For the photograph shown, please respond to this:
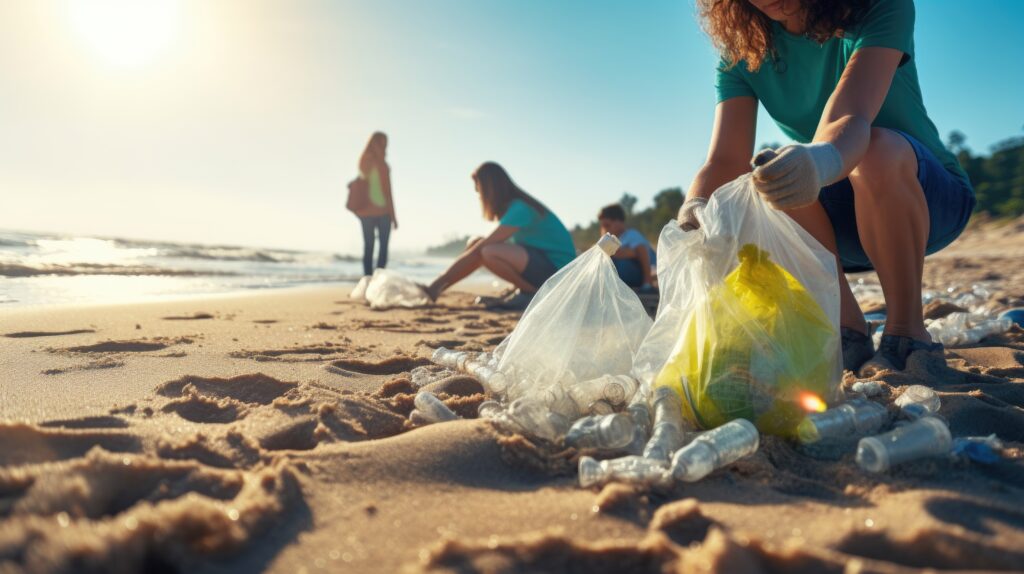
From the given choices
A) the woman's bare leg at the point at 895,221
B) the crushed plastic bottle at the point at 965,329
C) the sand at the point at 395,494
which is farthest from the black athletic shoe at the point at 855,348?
the crushed plastic bottle at the point at 965,329

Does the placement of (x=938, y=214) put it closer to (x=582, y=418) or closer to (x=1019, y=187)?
(x=582, y=418)

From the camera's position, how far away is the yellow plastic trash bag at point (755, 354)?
1.25 m

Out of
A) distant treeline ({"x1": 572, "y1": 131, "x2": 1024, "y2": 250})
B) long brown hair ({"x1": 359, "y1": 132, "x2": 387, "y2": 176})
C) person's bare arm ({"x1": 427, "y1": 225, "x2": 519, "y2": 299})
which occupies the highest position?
distant treeline ({"x1": 572, "y1": 131, "x2": 1024, "y2": 250})

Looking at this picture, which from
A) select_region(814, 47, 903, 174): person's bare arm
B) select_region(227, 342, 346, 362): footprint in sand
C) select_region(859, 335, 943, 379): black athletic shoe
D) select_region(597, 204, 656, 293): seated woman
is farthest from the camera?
select_region(597, 204, 656, 293): seated woman

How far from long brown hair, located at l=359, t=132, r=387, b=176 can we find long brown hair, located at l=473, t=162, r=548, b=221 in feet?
8.42

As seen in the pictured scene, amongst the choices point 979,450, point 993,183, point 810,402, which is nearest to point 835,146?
point 810,402

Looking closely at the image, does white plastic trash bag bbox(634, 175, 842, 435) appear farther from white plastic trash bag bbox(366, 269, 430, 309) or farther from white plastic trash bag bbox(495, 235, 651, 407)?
white plastic trash bag bbox(366, 269, 430, 309)

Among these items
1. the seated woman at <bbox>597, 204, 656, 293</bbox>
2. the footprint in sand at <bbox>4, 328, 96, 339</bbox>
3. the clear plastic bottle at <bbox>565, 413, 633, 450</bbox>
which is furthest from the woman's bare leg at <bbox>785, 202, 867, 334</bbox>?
the footprint in sand at <bbox>4, 328, 96, 339</bbox>

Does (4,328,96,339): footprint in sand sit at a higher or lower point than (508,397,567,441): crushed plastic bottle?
lower

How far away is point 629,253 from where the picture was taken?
5.57 metres

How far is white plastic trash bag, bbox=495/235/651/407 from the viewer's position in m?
1.54

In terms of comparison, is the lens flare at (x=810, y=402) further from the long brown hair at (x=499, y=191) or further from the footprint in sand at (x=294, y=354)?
the long brown hair at (x=499, y=191)

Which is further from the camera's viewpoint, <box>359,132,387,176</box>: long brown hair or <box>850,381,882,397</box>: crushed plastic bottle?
<box>359,132,387,176</box>: long brown hair

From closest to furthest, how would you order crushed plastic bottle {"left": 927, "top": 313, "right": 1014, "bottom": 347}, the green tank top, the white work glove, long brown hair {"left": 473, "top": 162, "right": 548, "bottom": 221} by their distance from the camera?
1. the white work glove
2. crushed plastic bottle {"left": 927, "top": 313, "right": 1014, "bottom": 347}
3. long brown hair {"left": 473, "top": 162, "right": 548, "bottom": 221}
4. the green tank top
